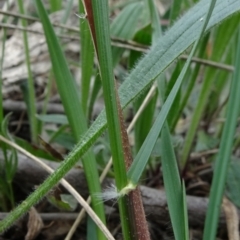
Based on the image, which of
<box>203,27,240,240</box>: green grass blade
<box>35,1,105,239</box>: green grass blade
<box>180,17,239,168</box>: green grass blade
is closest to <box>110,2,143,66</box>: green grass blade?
<box>180,17,239,168</box>: green grass blade

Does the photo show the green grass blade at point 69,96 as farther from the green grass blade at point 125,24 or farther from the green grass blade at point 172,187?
the green grass blade at point 125,24

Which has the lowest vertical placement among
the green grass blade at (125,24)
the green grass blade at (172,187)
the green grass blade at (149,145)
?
→ the green grass blade at (172,187)

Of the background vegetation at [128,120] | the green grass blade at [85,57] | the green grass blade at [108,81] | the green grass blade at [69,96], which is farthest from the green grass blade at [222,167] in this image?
the green grass blade at [85,57]

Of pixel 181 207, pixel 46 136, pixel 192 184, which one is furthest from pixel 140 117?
pixel 181 207

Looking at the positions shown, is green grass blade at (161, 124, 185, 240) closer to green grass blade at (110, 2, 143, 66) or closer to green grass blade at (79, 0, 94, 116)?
green grass blade at (79, 0, 94, 116)

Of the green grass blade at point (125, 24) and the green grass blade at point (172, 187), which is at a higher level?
the green grass blade at point (125, 24)

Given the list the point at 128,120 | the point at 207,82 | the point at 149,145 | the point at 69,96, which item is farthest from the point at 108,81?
the point at 128,120

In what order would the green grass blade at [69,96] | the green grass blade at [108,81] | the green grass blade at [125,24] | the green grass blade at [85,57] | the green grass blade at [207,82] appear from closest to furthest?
the green grass blade at [108,81] → the green grass blade at [69,96] → the green grass blade at [85,57] → the green grass blade at [207,82] → the green grass blade at [125,24]

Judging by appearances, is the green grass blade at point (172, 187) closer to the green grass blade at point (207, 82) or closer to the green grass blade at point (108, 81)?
the green grass blade at point (108, 81)

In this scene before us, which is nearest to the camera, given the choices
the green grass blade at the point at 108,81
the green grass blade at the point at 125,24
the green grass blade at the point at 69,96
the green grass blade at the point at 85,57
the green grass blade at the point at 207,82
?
the green grass blade at the point at 108,81

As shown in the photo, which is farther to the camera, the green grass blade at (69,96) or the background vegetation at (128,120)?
the green grass blade at (69,96)

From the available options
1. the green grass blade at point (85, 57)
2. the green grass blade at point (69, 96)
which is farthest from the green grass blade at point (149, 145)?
the green grass blade at point (85, 57)
